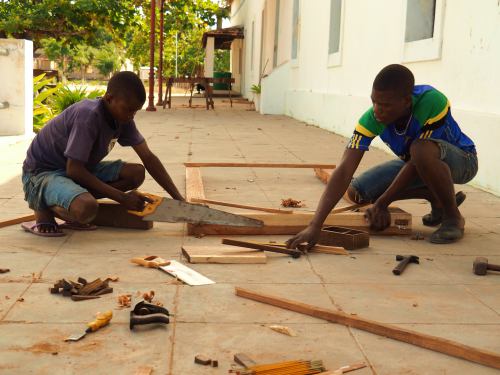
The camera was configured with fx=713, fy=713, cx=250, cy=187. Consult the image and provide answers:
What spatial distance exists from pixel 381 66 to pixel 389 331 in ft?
26.0

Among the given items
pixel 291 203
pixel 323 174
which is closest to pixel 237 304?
pixel 291 203

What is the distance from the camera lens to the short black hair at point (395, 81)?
13.5ft

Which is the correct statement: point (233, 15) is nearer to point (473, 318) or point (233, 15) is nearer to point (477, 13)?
point (477, 13)

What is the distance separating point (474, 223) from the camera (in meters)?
5.22

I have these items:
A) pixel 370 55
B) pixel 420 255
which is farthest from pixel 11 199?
pixel 370 55

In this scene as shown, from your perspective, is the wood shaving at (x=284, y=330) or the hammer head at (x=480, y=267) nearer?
the wood shaving at (x=284, y=330)

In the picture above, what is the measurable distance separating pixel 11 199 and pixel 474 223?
3.62 m

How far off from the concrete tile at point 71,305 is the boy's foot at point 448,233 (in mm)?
1914

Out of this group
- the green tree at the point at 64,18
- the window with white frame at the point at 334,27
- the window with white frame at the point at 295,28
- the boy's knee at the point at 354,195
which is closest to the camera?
the boy's knee at the point at 354,195

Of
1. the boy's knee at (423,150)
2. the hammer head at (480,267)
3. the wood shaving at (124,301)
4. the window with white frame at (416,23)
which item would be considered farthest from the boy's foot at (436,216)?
the window with white frame at (416,23)

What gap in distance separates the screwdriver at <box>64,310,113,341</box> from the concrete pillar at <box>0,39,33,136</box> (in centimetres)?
846

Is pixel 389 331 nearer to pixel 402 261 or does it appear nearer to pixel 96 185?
pixel 402 261

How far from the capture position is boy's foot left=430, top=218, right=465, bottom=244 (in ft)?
14.9

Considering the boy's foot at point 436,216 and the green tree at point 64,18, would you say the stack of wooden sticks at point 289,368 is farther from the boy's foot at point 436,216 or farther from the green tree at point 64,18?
the green tree at point 64,18
